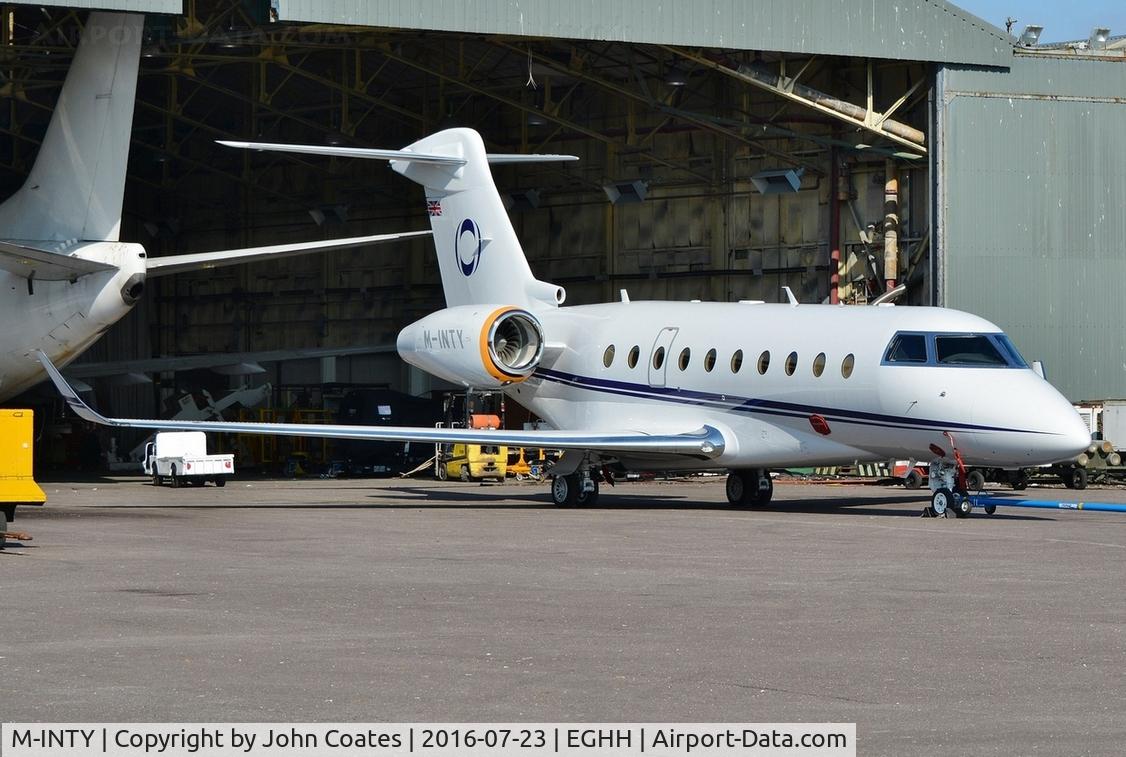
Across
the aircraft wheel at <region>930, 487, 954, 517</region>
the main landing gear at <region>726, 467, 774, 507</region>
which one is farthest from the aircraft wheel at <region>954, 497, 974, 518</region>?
the main landing gear at <region>726, 467, 774, 507</region>

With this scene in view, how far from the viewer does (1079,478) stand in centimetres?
3244

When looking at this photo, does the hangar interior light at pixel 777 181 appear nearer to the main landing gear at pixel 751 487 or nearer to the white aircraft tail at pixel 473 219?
the white aircraft tail at pixel 473 219

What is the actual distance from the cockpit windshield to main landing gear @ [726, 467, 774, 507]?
13.5 feet

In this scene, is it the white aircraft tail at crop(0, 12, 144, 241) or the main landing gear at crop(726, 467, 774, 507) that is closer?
the main landing gear at crop(726, 467, 774, 507)

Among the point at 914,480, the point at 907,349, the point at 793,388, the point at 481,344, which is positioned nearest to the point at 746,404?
the point at 793,388

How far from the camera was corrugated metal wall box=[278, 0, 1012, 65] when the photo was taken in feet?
99.5

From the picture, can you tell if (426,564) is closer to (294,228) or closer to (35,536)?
(35,536)

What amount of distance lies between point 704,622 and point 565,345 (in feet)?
54.0

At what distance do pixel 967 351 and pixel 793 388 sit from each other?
2557 mm

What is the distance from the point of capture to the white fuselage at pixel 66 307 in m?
30.9

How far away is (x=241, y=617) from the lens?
1164 cm

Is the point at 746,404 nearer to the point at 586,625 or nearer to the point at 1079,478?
the point at 1079,478

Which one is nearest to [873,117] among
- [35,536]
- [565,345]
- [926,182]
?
[926,182]

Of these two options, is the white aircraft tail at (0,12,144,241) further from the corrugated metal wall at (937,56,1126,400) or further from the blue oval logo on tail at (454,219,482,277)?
the corrugated metal wall at (937,56,1126,400)
